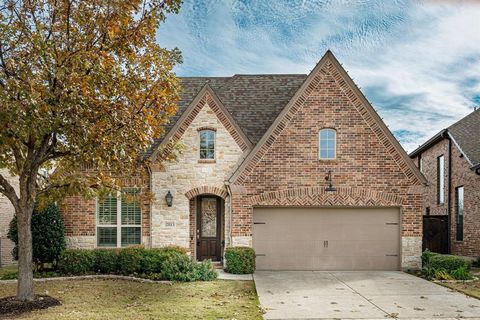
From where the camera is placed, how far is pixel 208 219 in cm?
1719

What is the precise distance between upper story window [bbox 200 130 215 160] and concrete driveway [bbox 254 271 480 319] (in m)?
4.70

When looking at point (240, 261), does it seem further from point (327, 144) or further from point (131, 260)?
point (327, 144)

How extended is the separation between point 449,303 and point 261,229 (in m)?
7.00

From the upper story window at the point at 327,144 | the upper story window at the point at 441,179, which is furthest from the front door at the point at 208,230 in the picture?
the upper story window at the point at 441,179

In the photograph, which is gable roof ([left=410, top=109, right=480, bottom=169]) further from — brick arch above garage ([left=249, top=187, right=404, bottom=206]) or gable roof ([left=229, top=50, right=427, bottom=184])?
brick arch above garage ([left=249, top=187, right=404, bottom=206])

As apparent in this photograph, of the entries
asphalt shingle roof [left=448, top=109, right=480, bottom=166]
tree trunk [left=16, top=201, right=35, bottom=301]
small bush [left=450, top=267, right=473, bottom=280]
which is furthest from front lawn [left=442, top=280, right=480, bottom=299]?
tree trunk [left=16, top=201, right=35, bottom=301]

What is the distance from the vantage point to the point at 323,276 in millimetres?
14766

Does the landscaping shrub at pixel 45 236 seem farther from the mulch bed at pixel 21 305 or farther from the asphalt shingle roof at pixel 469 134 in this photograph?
the asphalt shingle roof at pixel 469 134

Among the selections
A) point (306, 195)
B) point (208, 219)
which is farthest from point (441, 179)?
point (208, 219)

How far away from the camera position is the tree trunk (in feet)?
34.4

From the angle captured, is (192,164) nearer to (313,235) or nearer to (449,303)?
(313,235)

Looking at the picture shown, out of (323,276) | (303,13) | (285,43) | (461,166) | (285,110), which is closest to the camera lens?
(303,13)

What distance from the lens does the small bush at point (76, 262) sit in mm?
14914

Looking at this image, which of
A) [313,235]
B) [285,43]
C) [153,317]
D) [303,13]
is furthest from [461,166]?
[303,13]
